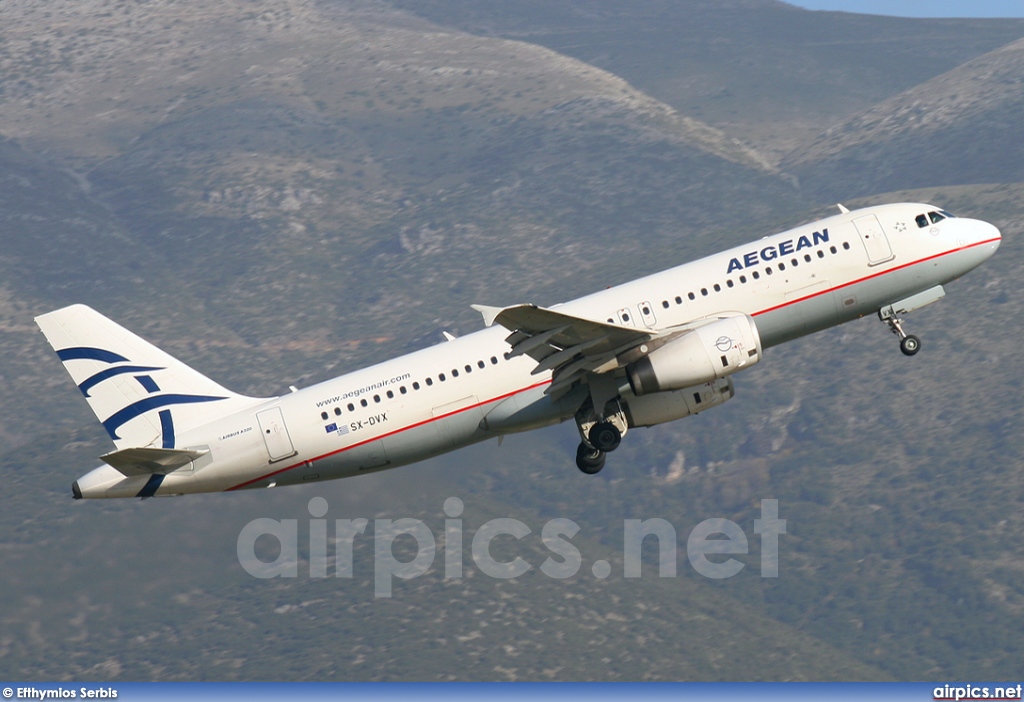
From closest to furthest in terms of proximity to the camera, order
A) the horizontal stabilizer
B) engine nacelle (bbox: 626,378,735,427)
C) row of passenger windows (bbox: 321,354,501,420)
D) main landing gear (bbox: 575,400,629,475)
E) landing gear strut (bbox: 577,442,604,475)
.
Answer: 1. the horizontal stabilizer
2. row of passenger windows (bbox: 321,354,501,420)
3. main landing gear (bbox: 575,400,629,475)
4. engine nacelle (bbox: 626,378,735,427)
5. landing gear strut (bbox: 577,442,604,475)

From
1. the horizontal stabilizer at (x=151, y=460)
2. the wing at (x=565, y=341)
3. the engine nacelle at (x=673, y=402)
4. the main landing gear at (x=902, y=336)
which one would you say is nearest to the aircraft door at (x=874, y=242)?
the main landing gear at (x=902, y=336)

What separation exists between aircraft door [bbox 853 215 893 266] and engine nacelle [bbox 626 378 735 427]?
7561 mm

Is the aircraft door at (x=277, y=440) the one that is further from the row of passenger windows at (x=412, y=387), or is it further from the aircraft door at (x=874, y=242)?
the aircraft door at (x=874, y=242)

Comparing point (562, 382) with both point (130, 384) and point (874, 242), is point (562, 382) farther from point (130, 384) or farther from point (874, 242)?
point (130, 384)

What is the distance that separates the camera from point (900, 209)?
6134cm

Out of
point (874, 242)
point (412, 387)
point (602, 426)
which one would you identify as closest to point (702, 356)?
point (602, 426)

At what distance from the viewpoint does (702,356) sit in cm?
5656

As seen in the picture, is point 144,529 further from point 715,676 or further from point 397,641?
point 715,676

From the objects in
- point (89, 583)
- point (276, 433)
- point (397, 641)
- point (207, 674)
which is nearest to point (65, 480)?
point (207, 674)

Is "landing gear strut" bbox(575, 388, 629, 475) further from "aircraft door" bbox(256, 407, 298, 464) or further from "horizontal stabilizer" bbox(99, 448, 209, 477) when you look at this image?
"horizontal stabilizer" bbox(99, 448, 209, 477)

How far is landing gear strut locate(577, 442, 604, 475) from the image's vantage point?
6047 cm

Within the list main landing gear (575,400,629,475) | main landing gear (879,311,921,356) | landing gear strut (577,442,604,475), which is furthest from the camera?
main landing gear (879,311,921,356)

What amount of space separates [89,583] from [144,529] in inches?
324

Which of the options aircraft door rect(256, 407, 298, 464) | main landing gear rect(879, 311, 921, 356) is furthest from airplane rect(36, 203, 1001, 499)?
main landing gear rect(879, 311, 921, 356)
